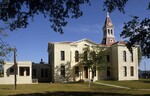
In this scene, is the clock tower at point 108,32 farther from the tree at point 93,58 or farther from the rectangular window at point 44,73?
the rectangular window at point 44,73

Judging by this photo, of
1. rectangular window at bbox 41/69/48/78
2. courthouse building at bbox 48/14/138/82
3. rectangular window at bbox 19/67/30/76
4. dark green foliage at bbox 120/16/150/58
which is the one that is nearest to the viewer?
dark green foliage at bbox 120/16/150/58

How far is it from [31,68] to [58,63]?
5082 millimetres

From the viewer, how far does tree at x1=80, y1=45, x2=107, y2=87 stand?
59.7m

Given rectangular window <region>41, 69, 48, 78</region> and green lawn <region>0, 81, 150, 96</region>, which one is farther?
rectangular window <region>41, 69, 48, 78</region>

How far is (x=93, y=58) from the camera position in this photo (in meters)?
59.7

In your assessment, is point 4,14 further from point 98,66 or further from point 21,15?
point 98,66

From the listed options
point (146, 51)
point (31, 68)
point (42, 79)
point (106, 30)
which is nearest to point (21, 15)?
point (146, 51)

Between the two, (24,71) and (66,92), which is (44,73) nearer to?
(24,71)

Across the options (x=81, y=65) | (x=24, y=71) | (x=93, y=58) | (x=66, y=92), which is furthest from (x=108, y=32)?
(x=66, y=92)

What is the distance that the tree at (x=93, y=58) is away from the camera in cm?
5967

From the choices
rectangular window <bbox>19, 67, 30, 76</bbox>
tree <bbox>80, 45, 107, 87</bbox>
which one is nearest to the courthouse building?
tree <bbox>80, 45, 107, 87</bbox>

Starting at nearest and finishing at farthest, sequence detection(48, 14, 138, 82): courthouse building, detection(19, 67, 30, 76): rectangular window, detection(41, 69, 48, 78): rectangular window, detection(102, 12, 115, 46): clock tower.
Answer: detection(19, 67, 30, 76): rectangular window < detection(48, 14, 138, 82): courthouse building < detection(41, 69, 48, 78): rectangular window < detection(102, 12, 115, 46): clock tower

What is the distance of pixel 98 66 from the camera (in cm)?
5959

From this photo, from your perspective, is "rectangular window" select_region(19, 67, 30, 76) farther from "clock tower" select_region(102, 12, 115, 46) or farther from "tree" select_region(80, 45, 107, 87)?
"clock tower" select_region(102, 12, 115, 46)
